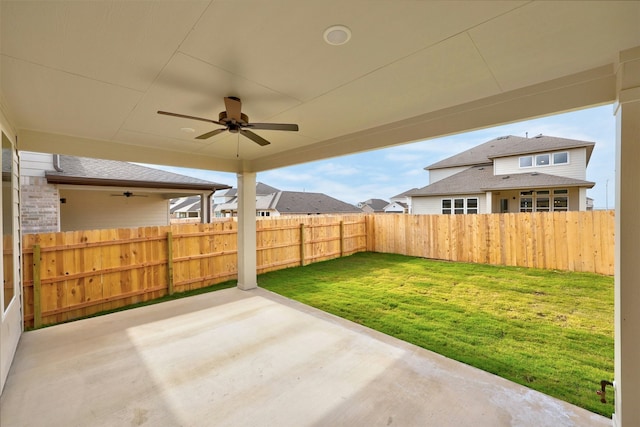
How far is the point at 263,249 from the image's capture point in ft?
22.8

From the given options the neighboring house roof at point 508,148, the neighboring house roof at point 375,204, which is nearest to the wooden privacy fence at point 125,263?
the neighboring house roof at point 508,148

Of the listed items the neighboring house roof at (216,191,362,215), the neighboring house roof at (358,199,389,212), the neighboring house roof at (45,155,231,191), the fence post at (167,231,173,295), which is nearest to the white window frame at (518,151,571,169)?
the neighboring house roof at (45,155,231,191)

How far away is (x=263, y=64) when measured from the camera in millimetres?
1925

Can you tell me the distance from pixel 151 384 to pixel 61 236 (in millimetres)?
3122

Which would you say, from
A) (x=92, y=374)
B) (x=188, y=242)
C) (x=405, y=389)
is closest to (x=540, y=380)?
(x=405, y=389)

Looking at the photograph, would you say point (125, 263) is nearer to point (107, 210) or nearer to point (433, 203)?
point (107, 210)

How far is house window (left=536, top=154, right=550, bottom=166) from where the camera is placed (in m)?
10.9

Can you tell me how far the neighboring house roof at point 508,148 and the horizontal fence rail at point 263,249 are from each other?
608cm

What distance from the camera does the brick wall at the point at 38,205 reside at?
487 centimetres

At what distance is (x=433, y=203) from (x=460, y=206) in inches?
47.7

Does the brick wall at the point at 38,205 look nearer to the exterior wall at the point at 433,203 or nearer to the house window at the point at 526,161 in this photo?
the exterior wall at the point at 433,203

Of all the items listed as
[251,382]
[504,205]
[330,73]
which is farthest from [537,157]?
[251,382]

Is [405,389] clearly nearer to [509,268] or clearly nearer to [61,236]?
[61,236]

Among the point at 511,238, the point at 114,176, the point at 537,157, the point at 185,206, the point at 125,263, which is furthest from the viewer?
the point at 185,206
